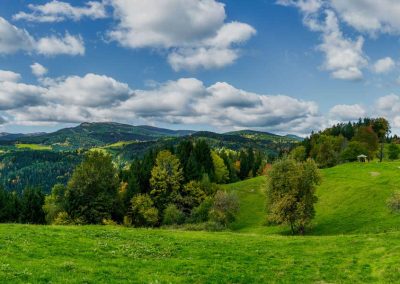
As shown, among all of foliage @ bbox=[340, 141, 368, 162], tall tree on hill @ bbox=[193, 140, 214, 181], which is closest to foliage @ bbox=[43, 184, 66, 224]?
tall tree on hill @ bbox=[193, 140, 214, 181]

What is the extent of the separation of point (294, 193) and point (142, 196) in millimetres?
45076

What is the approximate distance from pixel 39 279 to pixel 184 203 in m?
85.9

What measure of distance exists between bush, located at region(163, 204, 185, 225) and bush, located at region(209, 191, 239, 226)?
837 cm

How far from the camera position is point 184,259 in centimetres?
2947

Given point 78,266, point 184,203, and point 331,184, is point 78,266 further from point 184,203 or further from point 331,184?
point 331,184

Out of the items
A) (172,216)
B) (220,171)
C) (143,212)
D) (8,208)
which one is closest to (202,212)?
(172,216)

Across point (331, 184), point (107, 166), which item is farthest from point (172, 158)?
point (331, 184)

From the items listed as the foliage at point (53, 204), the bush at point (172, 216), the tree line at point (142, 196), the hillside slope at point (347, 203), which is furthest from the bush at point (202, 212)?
the foliage at point (53, 204)

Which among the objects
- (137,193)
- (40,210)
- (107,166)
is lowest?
(40,210)

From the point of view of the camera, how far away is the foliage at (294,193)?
71.1 m

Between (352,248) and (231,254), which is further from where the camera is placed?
(352,248)

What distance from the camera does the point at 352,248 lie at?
35875 millimetres

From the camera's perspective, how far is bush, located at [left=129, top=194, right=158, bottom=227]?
97000 millimetres

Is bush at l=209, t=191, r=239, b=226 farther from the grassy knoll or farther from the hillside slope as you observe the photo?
the grassy knoll
